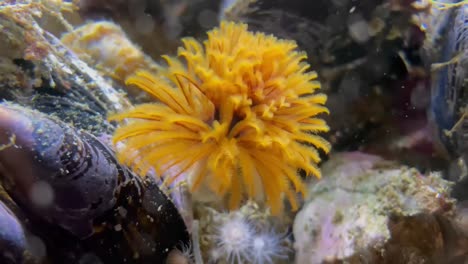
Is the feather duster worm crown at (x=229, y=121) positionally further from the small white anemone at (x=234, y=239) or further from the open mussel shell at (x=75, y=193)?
the small white anemone at (x=234, y=239)

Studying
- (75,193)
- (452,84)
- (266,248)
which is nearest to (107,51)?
(75,193)

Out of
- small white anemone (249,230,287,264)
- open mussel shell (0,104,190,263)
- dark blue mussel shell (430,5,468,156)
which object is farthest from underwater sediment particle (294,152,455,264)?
open mussel shell (0,104,190,263)

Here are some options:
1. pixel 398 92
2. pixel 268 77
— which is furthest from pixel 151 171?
pixel 398 92

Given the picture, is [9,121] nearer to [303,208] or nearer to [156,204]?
[156,204]

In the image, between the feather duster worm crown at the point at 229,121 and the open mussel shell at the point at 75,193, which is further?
the feather duster worm crown at the point at 229,121

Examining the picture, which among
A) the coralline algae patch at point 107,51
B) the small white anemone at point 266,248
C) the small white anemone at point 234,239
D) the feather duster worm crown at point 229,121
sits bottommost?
the small white anemone at point 266,248

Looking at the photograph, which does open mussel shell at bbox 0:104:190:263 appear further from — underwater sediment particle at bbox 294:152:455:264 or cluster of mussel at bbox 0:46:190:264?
underwater sediment particle at bbox 294:152:455:264

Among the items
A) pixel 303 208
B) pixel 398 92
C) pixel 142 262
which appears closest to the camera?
pixel 142 262

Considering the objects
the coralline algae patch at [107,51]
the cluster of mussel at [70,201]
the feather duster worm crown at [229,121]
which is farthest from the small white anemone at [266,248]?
the coralline algae patch at [107,51]
